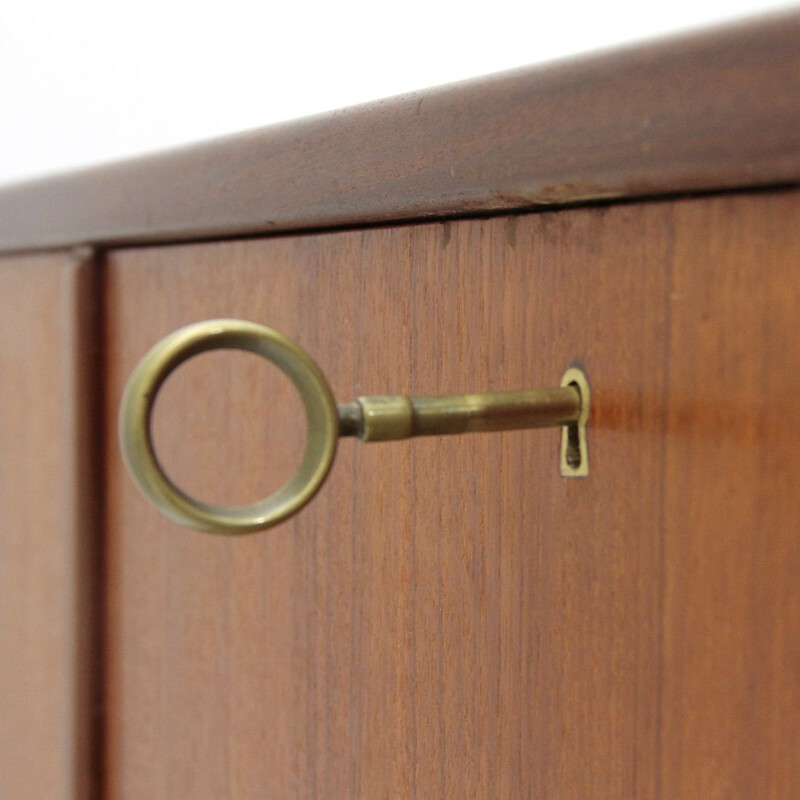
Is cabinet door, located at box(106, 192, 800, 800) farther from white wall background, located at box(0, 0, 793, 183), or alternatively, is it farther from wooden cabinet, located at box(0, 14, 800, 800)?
white wall background, located at box(0, 0, 793, 183)

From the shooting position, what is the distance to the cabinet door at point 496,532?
7.9 inches

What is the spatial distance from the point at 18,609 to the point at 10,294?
0.14m

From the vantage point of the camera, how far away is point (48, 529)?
45 cm

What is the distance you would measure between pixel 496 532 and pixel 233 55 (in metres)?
0.52

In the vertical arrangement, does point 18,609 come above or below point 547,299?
below

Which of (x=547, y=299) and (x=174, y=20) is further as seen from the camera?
(x=174, y=20)

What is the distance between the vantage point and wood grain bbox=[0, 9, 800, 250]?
181mm

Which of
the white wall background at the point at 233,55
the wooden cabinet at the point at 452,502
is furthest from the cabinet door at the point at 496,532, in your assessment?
the white wall background at the point at 233,55

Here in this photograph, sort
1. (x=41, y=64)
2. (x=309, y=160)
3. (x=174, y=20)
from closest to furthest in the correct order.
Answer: (x=309, y=160), (x=174, y=20), (x=41, y=64)

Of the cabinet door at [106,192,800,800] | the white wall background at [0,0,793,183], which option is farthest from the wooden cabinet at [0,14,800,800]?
the white wall background at [0,0,793,183]

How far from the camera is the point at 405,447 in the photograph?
0.29 metres

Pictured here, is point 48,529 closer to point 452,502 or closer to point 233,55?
point 452,502

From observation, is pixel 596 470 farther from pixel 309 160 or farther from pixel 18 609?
pixel 18 609

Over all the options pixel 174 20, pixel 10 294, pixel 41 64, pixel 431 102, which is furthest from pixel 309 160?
pixel 41 64
